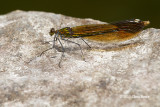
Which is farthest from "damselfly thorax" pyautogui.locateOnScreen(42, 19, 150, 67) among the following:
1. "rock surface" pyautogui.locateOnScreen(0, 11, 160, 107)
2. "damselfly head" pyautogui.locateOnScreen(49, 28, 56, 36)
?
"rock surface" pyautogui.locateOnScreen(0, 11, 160, 107)

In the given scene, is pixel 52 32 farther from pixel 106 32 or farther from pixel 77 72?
pixel 77 72

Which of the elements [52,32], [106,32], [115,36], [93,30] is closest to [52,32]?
[52,32]

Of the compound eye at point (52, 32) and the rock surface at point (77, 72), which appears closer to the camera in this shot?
the rock surface at point (77, 72)

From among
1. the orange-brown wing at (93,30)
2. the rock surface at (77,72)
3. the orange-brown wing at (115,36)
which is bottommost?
the rock surface at (77,72)

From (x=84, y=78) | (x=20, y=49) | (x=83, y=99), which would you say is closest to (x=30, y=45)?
(x=20, y=49)

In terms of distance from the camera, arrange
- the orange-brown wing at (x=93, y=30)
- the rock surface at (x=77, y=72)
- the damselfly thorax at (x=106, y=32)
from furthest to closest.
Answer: the orange-brown wing at (x=93, y=30)
the damselfly thorax at (x=106, y=32)
the rock surface at (x=77, y=72)

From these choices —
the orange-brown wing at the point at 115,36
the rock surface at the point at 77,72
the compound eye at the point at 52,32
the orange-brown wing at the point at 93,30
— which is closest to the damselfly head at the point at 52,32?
the compound eye at the point at 52,32

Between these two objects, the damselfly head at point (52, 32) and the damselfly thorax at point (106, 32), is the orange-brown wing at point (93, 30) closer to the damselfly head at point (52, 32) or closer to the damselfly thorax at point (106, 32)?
the damselfly thorax at point (106, 32)

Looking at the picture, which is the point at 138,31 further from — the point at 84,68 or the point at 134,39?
the point at 84,68
